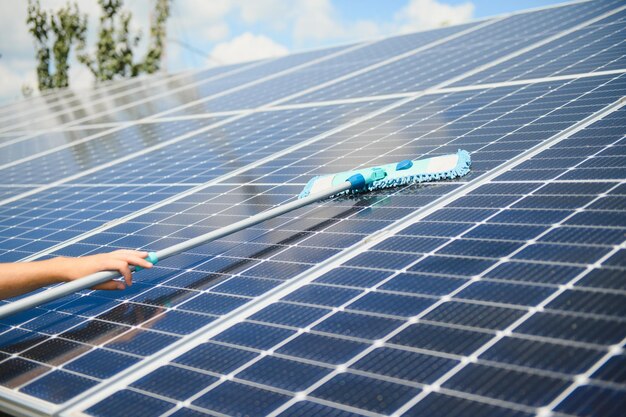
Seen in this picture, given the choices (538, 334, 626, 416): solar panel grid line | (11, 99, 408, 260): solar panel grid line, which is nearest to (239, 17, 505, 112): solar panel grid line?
(11, 99, 408, 260): solar panel grid line

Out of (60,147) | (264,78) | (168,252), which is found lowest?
(168,252)

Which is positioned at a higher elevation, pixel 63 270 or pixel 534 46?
pixel 534 46

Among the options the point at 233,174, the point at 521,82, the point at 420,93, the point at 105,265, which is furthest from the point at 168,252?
the point at 420,93

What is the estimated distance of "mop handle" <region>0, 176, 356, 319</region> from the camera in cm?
454

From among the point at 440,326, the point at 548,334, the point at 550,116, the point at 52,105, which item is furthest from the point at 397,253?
the point at 52,105

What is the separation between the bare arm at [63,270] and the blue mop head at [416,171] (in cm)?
187

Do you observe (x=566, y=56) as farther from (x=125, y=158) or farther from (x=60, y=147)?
(x=60, y=147)

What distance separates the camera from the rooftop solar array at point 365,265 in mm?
3258

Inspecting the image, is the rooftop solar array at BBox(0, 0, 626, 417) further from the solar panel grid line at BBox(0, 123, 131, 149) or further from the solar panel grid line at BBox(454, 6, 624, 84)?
the solar panel grid line at BBox(0, 123, 131, 149)

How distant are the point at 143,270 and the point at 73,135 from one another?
9026 millimetres

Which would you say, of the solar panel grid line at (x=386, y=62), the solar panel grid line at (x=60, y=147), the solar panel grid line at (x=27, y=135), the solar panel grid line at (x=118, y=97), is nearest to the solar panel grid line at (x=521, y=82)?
the solar panel grid line at (x=386, y=62)

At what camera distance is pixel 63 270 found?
4.95 meters

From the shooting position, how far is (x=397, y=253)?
4.62 metres

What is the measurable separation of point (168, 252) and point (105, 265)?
1.45 ft
